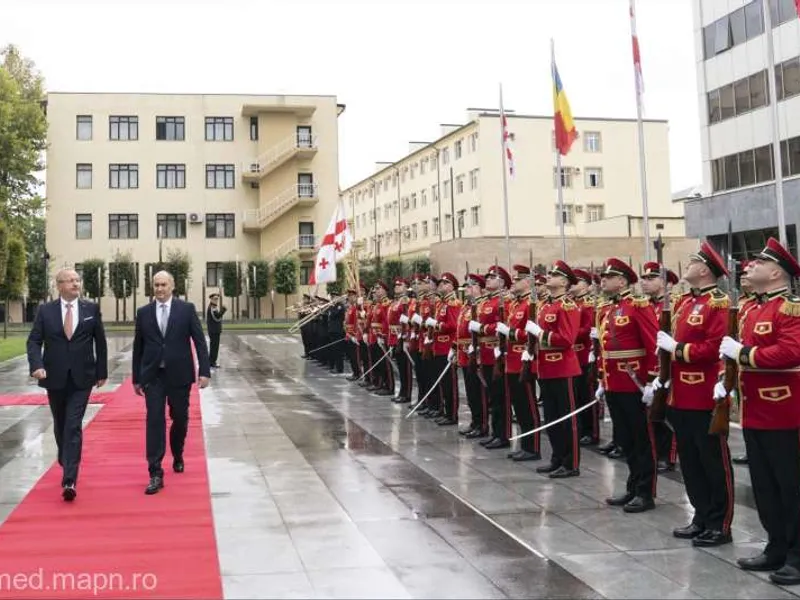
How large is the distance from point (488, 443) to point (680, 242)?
38.5 meters

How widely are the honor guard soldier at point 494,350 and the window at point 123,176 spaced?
4611 cm

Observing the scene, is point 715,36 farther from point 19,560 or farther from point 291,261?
point 19,560

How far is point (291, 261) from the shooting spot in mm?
49719

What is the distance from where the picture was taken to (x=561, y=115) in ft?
47.9

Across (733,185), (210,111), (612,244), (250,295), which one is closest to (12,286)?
(250,295)

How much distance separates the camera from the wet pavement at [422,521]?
4703 millimetres

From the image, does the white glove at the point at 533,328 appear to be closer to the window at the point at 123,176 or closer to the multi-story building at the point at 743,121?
the multi-story building at the point at 743,121

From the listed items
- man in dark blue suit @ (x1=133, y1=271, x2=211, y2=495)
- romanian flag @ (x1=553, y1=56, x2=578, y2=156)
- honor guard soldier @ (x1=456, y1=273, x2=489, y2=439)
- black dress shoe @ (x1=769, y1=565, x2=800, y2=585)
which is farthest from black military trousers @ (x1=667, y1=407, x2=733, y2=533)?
romanian flag @ (x1=553, y1=56, x2=578, y2=156)

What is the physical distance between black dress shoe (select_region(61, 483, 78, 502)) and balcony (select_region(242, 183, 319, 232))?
148ft

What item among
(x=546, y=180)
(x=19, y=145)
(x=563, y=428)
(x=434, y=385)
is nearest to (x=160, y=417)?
(x=563, y=428)

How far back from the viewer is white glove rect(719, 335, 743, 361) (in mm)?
4922

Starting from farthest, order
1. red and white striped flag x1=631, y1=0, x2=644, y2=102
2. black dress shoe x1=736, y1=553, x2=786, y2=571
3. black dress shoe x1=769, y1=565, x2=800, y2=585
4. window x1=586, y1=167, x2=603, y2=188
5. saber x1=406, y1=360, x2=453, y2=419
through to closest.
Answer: window x1=586, y1=167, x2=603, y2=188, red and white striped flag x1=631, y1=0, x2=644, y2=102, saber x1=406, y1=360, x2=453, y2=419, black dress shoe x1=736, y1=553, x2=786, y2=571, black dress shoe x1=769, y1=565, x2=800, y2=585

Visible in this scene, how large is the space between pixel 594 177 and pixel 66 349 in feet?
168

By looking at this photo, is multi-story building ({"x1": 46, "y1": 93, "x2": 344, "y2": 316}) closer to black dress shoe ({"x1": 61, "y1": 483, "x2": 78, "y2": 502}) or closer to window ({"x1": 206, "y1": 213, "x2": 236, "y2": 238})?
window ({"x1": 206, "y1": 213, "x2": 236, "y2": 238})
